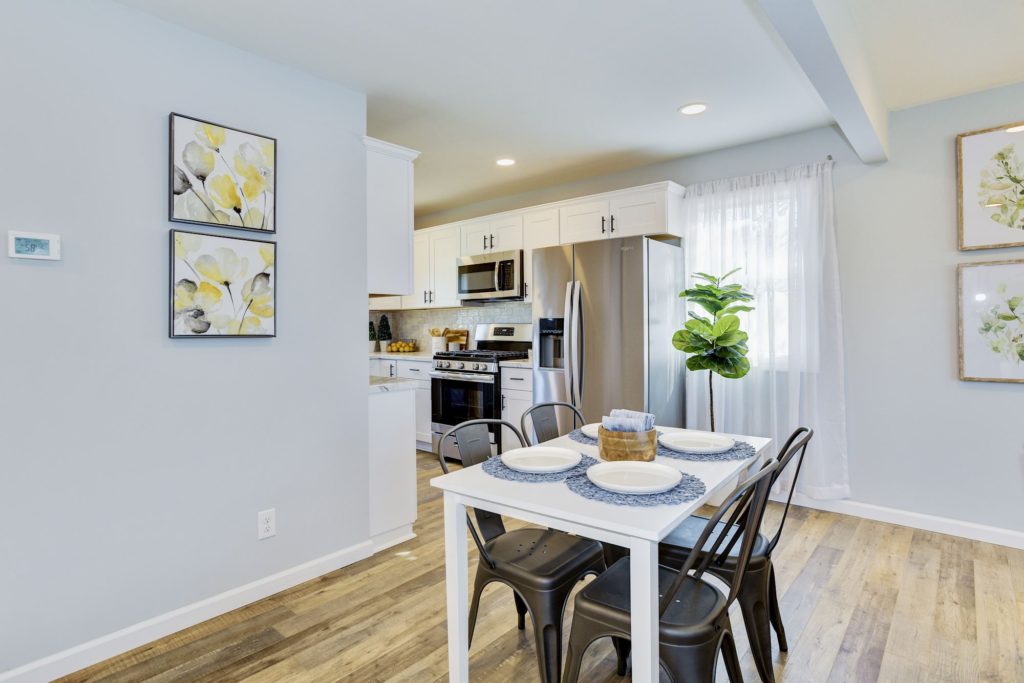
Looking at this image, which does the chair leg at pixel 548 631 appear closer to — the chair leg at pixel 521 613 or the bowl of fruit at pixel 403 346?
the chair leg at pixel 521 613

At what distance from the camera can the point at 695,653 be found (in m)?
1.40

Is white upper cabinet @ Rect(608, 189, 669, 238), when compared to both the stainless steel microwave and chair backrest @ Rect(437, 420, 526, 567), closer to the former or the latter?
the stainless steel microwave

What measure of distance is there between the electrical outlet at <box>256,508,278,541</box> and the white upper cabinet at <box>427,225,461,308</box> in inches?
117

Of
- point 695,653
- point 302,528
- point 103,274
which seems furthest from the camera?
point 302,528

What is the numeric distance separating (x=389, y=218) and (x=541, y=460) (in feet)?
5.84

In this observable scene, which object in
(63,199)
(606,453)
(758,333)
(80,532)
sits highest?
(63,199)

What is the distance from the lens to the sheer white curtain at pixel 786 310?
3.42 m

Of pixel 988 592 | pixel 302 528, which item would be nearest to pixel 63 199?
pixel 302 528

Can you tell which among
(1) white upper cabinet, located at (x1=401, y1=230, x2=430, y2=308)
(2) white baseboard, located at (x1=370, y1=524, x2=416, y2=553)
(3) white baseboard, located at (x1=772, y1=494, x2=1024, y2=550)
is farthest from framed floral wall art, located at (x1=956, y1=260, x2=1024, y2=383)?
(1) white upper cabinet, located at (x1=401, y1=230, x2=430, y2=308)

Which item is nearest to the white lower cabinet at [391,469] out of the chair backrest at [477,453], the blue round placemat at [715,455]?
the chair backrest at [477,453]

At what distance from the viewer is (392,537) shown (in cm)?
305

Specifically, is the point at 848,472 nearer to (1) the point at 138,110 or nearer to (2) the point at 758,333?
(2) the point at 758,333

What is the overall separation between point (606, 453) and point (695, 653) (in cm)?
64

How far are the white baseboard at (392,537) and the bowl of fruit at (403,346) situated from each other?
123 inches
